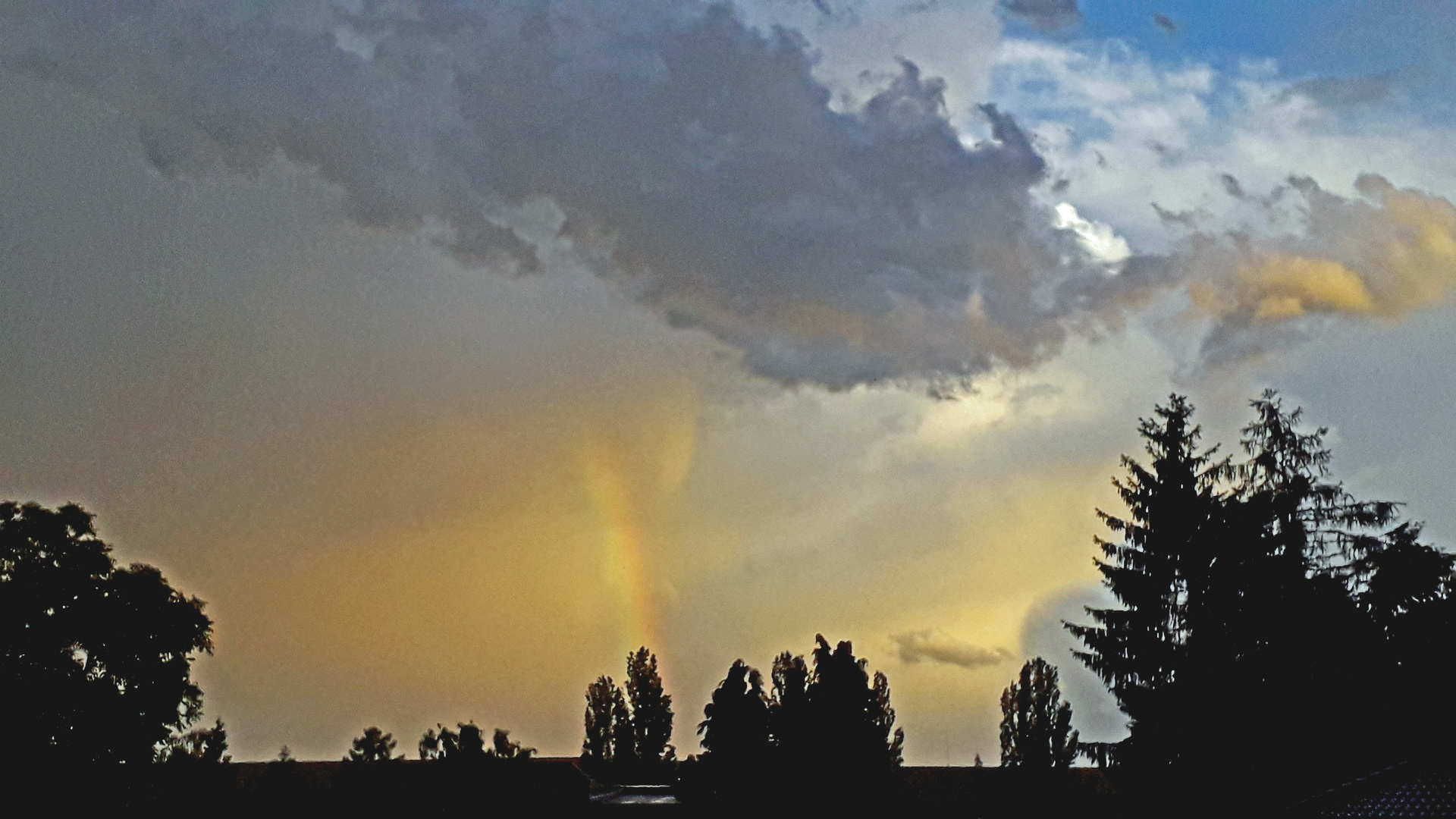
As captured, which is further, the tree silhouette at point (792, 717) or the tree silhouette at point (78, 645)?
the tree silhouette at point (78, 645)

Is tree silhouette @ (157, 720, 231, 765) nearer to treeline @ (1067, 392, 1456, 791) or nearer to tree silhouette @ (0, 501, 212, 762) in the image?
tree silhouette @ (0, 501, 212, 762)

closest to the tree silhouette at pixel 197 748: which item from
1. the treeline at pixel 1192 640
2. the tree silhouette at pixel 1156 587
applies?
the treeline at pixel 1192 640

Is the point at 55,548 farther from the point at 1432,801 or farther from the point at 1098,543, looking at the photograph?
the point at 1432,801

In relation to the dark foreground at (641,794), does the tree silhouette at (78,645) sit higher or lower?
higher

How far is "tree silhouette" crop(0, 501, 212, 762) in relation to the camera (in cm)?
5406

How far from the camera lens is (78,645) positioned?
55.8 metres

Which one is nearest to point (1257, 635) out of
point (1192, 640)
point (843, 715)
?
point (1192, 640)

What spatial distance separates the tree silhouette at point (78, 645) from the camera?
177 feet

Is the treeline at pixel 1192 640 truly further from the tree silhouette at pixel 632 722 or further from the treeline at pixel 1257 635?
the tree silhouette at pixel 632 722

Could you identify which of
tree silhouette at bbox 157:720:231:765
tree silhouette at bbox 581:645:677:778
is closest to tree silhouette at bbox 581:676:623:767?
tree silhouette at bbox 581:645:677:778

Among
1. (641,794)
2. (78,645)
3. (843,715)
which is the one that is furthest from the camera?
(641,794)

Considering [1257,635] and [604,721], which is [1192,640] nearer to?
[1257,635]

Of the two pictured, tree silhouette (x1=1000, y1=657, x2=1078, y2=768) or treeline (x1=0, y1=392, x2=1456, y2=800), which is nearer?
treeline (x1=0, y1=392, x2=1456, y2=800)

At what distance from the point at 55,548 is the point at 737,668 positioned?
93.0ft
